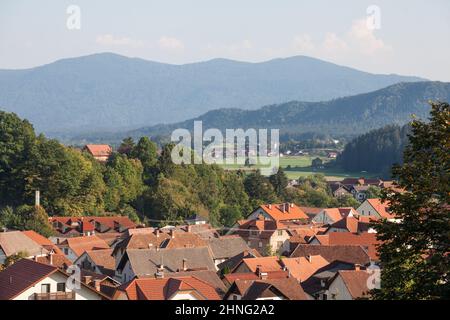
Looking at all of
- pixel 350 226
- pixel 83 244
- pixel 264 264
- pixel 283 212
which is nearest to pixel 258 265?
pixel 264 264

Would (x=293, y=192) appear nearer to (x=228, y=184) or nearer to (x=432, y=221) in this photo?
(x=228, y=184)

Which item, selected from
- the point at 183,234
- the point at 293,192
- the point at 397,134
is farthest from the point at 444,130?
the point at 397,134

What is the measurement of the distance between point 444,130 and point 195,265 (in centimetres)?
2121

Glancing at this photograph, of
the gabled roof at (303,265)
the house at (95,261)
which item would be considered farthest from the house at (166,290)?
the house at (95,261)

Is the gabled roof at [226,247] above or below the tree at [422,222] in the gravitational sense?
below

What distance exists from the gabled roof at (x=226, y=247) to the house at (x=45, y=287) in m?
16.9

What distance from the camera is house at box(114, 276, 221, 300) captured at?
19.8m

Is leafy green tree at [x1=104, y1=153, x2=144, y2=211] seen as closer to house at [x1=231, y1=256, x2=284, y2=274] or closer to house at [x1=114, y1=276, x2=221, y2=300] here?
house at [x1=231, y1=256, x2=284, y2=274]

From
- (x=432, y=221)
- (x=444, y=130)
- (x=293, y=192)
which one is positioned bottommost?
(x=293, y=192)

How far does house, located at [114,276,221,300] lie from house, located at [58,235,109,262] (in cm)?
1242

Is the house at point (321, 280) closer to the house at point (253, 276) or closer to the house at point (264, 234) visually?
the house at point (253, 276)

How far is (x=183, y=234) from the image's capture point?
112 feet

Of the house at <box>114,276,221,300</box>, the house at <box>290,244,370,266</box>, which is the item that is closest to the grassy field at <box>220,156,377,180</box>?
the house at <box>290,244,370,266</box>

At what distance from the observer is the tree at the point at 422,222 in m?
8.13
